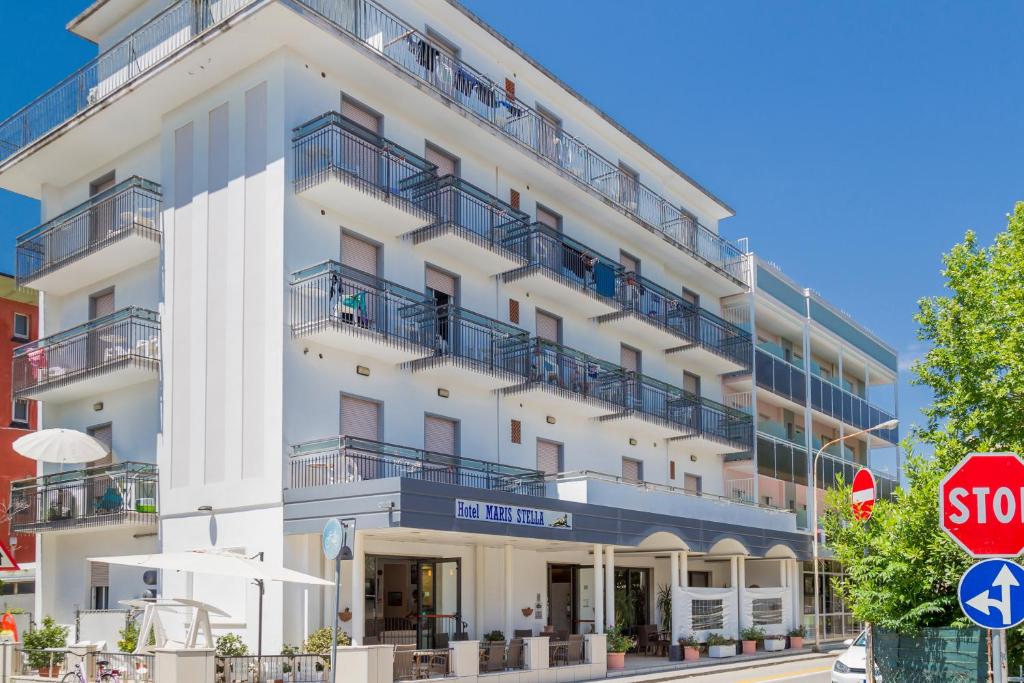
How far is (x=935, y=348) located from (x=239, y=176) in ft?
49.0

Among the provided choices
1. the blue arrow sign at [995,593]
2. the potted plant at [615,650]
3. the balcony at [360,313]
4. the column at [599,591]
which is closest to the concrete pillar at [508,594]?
the column at [599,591]

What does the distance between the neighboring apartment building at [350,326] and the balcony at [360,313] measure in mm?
68

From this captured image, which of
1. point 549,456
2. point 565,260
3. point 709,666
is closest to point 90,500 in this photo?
point 549,456

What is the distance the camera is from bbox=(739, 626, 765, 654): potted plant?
33.7 metres

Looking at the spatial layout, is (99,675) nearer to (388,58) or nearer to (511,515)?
(511,515)

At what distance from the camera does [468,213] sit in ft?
90.6

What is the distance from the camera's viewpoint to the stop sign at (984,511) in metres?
9.62

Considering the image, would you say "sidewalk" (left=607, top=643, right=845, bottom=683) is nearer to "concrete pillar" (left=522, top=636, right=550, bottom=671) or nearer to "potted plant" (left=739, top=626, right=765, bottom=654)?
"potted plant" (left=739, top=626, right=765, bottom=654)

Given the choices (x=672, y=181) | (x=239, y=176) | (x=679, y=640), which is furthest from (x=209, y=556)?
(x=672, y=181)

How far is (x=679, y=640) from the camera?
30781 mm

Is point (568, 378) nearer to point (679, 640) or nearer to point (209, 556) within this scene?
point (679, 640)

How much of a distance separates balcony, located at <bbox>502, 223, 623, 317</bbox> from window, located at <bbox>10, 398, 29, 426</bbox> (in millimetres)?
18823

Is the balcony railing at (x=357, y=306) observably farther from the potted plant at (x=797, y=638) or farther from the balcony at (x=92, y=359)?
the potted plant at (x=797, y=638)

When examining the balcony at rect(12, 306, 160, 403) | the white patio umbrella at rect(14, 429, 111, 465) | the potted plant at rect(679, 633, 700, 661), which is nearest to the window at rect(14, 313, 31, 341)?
the balcony at rect(12, 306, 160, 403)
